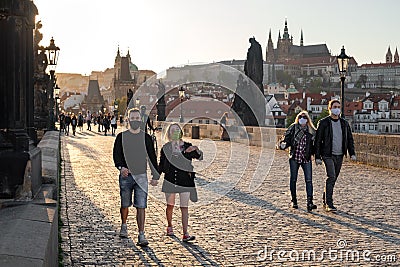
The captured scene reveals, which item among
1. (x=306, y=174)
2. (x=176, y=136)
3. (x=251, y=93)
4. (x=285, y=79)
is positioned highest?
(x=285, y=79)

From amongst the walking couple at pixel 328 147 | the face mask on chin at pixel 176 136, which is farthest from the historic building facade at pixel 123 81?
the face mask on chin at pixel 176 136

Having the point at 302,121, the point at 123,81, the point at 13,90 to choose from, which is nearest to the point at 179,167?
the point at 13,90

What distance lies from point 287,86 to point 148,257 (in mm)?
190810

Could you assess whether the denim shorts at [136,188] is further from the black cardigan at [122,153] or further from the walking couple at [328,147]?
the walking couple at [328,147]

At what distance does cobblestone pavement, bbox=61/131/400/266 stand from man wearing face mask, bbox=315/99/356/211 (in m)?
0.50

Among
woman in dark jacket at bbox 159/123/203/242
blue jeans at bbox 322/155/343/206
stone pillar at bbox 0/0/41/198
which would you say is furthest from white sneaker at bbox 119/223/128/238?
blue jeans at bbox 322/155/343/206

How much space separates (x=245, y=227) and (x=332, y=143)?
2.27 m

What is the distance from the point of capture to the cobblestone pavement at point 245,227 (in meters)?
6.51

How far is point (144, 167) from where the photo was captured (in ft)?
24.1

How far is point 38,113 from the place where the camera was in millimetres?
24203

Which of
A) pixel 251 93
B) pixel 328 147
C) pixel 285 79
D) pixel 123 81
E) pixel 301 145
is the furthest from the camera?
pixel 285 79

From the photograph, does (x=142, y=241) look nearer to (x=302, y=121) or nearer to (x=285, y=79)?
(x=302, y=121)

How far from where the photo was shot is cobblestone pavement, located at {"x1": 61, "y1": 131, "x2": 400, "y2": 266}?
6.51 m

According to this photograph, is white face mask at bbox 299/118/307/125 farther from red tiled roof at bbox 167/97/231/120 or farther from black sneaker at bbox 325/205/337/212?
red tiled roof at bbox 167/97/231/120
